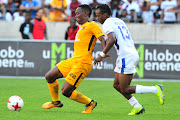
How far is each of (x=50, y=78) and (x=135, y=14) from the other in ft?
37.4

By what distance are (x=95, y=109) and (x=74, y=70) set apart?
125 centimetres

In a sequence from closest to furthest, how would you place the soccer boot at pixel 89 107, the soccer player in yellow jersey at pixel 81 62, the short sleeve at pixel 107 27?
1. the short sleeve at pixel 107 27
2. the soccer player in yellow jersey at pixel 81 62
3. the soccer boot at pixel 89 107

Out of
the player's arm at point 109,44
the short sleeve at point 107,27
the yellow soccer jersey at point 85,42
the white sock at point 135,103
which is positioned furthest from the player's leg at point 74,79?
the white sock at point 135,103

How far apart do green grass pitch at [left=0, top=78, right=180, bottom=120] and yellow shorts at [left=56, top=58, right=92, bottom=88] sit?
0.64 m

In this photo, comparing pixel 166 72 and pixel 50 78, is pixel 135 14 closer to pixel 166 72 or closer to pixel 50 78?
pixel 166 72

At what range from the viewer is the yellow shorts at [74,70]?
26.8ft

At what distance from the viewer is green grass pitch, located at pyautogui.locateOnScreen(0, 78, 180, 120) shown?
7812 mm

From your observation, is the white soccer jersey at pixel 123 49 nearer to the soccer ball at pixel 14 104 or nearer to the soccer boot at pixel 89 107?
the soccer boot at pixel 89 107

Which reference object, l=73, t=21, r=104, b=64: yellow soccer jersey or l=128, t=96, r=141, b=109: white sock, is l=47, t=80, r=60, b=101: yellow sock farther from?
l=128, t=96, r=141, b=109: white sock

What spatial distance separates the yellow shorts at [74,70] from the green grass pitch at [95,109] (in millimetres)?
643

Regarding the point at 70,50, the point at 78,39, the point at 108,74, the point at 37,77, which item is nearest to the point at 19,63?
the point at 37,77

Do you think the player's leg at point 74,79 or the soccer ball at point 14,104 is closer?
the player's leg at point 74,79

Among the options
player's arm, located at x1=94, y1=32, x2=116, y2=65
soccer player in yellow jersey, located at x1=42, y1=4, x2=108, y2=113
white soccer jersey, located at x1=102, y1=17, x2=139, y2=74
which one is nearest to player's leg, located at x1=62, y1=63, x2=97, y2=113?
soccer player in yellow jersey, located at x1=42, y1=4, x2=108, y2=113

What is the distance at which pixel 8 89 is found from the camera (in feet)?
41.3
